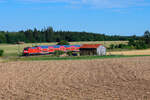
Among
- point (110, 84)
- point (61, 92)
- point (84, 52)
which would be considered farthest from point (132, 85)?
point (84, 52)

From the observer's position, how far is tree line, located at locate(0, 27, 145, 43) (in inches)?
4050

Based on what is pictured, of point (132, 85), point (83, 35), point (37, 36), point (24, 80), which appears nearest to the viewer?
point (132, 85)

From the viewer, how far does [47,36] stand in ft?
370

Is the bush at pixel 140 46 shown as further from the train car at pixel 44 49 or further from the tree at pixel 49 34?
the tree at pixel 49 34

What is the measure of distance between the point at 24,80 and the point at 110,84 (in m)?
6.15

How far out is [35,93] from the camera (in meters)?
13.8

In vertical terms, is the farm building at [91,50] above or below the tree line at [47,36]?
below

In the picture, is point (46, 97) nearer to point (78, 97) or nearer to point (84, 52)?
point (78, 97)

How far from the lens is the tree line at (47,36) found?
338 ft

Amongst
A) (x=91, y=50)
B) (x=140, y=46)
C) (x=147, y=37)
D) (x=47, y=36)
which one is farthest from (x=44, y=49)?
(x=47, y=36)

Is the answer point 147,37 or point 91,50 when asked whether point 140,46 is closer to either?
point 147,37

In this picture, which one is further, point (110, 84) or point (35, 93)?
point (110, 84)

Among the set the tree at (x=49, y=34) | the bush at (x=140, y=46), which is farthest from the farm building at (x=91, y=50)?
the tree at (x=49, y=34)

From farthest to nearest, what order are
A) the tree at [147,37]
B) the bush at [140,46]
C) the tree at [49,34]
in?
the tree at [49,34] → the tree at [147,37] → the bush at [140,46]
